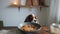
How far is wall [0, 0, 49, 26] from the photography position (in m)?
3.05

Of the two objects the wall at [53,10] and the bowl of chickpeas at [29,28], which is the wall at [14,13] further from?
the bowl of chickpeas at [29,28]

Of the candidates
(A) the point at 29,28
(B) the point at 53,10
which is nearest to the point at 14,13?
(B) the point at 53,10

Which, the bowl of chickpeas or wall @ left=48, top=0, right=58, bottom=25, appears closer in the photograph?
the bowl of chickpeas

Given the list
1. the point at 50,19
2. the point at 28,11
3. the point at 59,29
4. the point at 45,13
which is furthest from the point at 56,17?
the point at 59,29

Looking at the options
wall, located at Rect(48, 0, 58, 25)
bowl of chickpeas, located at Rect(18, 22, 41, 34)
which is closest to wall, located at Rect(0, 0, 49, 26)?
wall, located at Rect(48, 0, 58, 25)

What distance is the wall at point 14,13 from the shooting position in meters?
3.05

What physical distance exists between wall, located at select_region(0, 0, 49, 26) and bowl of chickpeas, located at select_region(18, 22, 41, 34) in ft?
4.93

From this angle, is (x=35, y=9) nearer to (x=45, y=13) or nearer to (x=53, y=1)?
(x=45, y=13)

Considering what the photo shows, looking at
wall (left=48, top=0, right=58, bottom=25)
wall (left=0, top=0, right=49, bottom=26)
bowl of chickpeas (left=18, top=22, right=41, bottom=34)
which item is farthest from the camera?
wall (left=0, top=0, right=49, bottom=26)

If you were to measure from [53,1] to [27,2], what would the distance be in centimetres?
66

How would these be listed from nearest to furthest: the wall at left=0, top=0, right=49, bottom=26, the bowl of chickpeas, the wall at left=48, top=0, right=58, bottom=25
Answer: the bowl of chickpeas < the wall at left=48, top=0, right=58, bottom=25 < the wall at left=0, top=0, right=49, bottom=26

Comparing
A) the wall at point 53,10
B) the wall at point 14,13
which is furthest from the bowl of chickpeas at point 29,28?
the wall at point 14,13

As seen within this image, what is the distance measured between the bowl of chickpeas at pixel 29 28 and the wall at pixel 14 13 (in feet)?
4.93

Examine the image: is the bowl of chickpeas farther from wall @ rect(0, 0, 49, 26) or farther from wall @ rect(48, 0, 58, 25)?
wall @ rect(0, 0, 49, 26)
